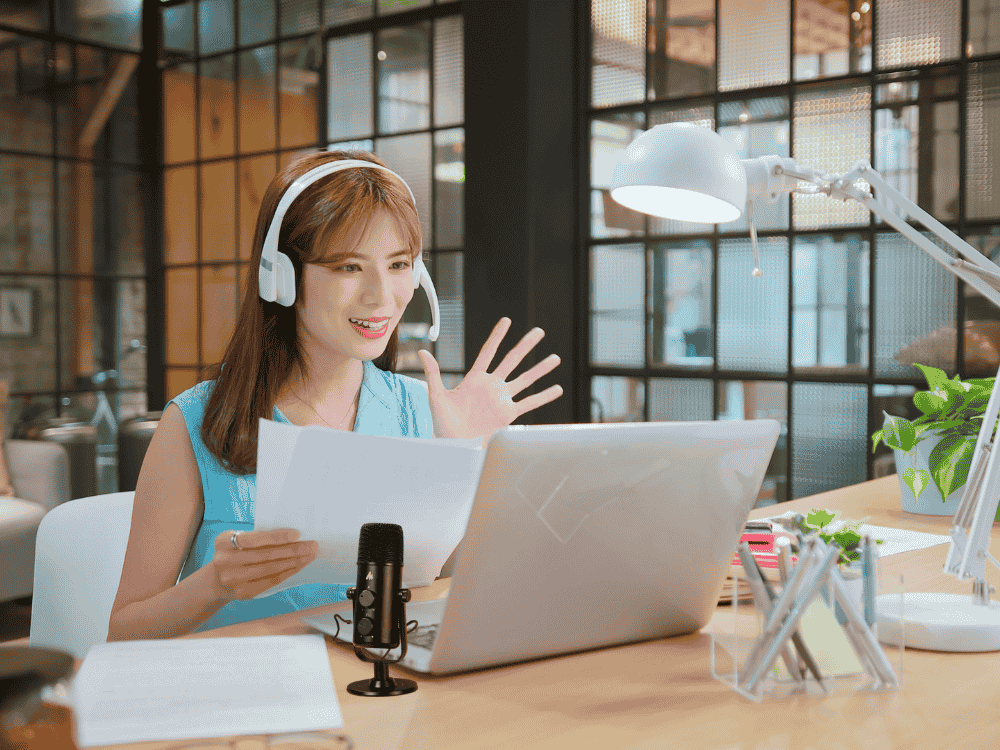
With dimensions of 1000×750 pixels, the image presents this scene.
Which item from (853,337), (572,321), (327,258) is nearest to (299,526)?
(327,258)

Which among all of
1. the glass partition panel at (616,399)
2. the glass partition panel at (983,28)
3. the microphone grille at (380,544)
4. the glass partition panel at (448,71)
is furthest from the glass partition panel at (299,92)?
the microphone grille at (380,544)

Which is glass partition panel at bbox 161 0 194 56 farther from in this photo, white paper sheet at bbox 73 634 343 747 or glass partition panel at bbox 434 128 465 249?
white paper sheet at bbox 73 634 343 747

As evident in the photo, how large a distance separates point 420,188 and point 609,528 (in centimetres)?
337

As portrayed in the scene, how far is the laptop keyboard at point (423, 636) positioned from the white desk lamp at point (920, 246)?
40cm

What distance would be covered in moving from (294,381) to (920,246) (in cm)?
84

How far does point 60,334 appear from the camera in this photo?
4992 mm

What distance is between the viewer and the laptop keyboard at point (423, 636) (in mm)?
874

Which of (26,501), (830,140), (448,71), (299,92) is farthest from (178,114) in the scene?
(830,140)

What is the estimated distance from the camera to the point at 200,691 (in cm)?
74

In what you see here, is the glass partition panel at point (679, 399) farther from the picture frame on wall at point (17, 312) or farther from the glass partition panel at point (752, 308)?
the picture frame on wall at point (17, 312)

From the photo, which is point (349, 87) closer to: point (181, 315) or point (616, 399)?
point (181, 315)

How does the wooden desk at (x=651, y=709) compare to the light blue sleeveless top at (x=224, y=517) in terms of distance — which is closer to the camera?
the wooden desk at (x=651, y=709)

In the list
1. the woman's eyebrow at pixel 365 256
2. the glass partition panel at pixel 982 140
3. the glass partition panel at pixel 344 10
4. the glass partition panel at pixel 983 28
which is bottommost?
the woman's eyebrow at pixel 365 256

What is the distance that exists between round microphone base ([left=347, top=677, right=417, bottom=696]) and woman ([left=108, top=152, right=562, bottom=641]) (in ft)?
1.39
